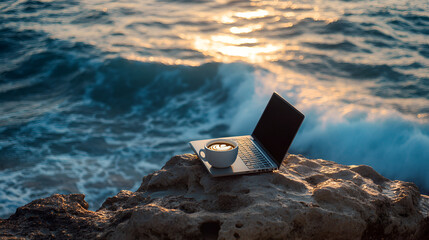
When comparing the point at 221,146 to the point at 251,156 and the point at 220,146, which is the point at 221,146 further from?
the point at 251,156

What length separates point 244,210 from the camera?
106 inches

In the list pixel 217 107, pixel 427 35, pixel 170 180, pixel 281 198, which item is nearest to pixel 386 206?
pixel 281 198

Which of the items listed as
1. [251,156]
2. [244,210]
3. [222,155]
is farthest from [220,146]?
[244,210]

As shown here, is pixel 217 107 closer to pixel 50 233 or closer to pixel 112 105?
pixel 112 105

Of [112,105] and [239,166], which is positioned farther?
[112,105]

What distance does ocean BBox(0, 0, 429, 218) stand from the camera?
716cm

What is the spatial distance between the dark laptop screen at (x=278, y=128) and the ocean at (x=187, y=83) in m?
3.72

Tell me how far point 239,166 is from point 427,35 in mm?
10204

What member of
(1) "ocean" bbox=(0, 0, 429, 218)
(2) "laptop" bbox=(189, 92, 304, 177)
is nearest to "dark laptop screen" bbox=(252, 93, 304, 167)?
(2) "laptop" bbox=(189, 92, 304, 177)

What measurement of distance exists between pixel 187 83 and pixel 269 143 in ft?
22.5

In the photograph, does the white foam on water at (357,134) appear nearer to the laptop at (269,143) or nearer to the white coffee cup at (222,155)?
the laptop at (269,143)

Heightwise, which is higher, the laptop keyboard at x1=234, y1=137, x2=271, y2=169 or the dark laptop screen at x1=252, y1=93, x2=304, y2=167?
the dark laptop screen at x1=252, y1=93, x2=304, y2=167

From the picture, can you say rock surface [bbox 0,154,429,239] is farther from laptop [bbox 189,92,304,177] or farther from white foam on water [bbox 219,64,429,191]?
white foam on water [bbox 219,64,429,191]

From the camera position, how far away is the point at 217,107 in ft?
30.0
